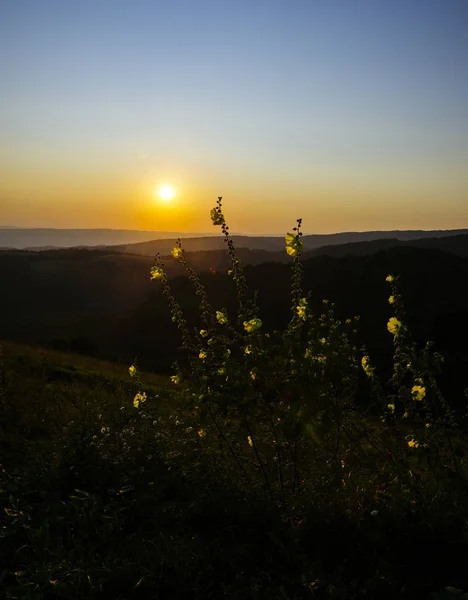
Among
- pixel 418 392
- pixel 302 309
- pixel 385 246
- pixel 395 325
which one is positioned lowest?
pixel 418 392

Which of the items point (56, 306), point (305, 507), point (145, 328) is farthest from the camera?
point (56, 306)

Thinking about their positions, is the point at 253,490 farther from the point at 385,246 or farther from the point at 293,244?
the point at 385,246

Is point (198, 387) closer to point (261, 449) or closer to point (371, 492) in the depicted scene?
point (261, 449)

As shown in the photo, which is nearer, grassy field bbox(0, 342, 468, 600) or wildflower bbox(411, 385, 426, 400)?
A: grassy field bbox(0, 342, 468, 600)

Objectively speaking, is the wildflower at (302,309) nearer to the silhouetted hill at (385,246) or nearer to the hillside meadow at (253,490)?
the hillside meadow at (253,490)

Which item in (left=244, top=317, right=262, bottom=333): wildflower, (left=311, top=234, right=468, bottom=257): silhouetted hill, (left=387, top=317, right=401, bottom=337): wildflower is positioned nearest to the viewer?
(left=244, top=317, right=262, bottom=333): wildflower

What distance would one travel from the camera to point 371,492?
4.22m

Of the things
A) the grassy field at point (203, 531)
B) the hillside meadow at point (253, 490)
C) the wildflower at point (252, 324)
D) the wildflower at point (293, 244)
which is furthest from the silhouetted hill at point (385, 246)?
the wildflower at point (252, 324)

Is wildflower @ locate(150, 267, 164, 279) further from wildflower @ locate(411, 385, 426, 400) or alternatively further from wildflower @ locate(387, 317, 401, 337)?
wildflower @ locate(411, 385, 426, 400)

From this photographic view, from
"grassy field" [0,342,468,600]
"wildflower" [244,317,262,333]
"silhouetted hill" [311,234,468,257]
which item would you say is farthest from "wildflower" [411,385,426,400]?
"silhouetted hill" [311,234,468,257]

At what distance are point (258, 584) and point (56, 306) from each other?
282 feet

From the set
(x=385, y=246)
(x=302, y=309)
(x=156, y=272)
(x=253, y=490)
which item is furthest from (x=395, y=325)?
(x=385, y=246)

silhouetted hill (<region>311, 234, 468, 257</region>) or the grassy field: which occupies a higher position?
silhouetted hill (<region>311, 234, 468, 257</region>)

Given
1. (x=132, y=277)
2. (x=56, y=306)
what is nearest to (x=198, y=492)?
(x=56, y=306)
